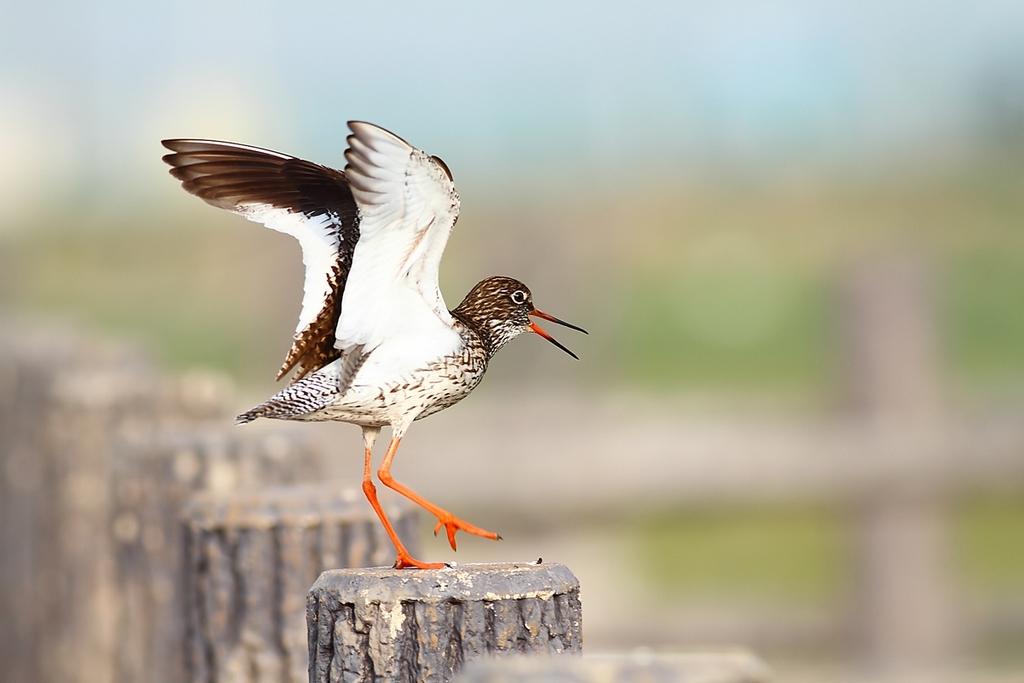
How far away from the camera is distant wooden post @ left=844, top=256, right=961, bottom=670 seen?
5816 mm

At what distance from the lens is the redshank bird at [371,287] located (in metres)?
2.15

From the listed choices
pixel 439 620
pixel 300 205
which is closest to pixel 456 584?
pixel 439 620

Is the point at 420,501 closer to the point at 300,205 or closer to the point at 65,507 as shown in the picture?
the point at 300,205

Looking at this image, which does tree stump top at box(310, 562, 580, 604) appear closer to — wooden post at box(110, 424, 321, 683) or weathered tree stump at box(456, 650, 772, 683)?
weathered tree stump at box(456, 650, 772, 683)

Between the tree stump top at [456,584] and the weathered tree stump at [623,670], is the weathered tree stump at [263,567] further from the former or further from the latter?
the weathered tree stump at [623,670]

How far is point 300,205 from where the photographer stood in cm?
242

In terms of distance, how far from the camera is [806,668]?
5.97 meters

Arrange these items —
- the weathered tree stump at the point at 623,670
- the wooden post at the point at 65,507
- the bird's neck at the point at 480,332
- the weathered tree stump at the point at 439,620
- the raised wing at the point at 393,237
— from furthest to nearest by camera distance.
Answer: the wooden post at the point at 65,507 → the bird's neck at the point at 480,332 → the raised wing at the point at 393,237 → the weathered tree stump at the point at 439,620 → the weathered tree stump at the point at 623,670

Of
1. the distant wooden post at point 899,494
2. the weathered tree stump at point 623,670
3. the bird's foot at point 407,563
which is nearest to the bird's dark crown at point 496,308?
the bird's foot at point 407,563

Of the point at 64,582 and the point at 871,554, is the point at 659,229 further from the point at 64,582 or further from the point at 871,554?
the point at 64,582

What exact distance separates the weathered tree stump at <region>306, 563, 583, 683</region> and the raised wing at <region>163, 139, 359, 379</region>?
475mm

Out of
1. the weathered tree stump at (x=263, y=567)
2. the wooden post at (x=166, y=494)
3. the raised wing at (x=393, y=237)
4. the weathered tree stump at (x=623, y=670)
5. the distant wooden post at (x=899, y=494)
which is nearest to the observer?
the weathered tree stump at (x=623, y=670)

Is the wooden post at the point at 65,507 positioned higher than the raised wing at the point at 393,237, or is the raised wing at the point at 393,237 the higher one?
the raised wing at the point at 393,237

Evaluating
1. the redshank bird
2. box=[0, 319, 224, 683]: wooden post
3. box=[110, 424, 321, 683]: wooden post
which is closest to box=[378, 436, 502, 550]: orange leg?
the redshank bird
